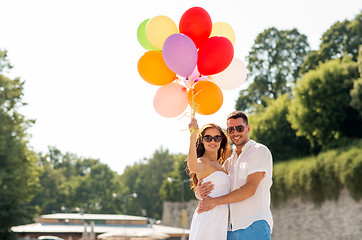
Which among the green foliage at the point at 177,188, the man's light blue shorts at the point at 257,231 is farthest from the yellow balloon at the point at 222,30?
the green foliage at the point at 177,188

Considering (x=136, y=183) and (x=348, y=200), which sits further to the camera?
(x=136, y=183)

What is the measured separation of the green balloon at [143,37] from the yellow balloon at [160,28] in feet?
0.89

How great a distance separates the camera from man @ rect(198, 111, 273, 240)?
189 inches

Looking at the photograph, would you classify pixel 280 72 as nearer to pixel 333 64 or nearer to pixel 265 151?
pixel 333 64

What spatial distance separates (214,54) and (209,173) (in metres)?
1.51

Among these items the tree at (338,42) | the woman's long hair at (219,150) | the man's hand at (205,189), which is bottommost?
the man's hand at (205,189)

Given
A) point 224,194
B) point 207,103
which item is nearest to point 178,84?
point 207,103

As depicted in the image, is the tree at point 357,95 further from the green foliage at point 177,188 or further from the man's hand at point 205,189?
the green foliage at point 177,188

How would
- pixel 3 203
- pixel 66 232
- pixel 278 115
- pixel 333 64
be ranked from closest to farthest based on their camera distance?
pixel 333 64
pixel 3 203
pixel 278 115
pixel 66 232

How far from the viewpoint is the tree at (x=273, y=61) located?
A: 144 ft

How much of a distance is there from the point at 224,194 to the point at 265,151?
621 millimetres

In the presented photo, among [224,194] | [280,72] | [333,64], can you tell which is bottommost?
[224,194]

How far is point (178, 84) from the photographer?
20.8ft

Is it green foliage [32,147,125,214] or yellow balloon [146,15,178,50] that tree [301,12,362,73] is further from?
green foliage [32,147,125,214]
